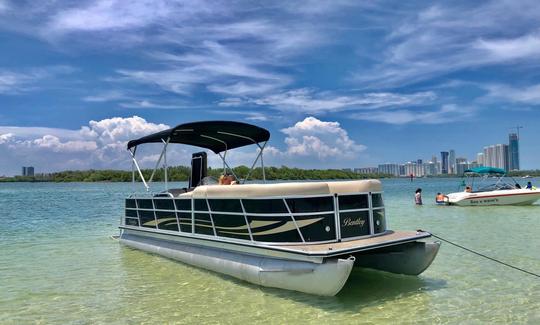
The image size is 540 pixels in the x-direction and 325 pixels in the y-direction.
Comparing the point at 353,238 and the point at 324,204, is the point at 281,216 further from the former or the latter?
the point at 353,238

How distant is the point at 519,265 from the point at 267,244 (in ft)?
21.0

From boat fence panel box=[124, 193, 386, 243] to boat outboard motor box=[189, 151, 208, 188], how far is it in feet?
11.3

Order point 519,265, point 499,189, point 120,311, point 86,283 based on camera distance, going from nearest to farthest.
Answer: point 120,311 < point 86,283 < point 519,265 < point 499,189

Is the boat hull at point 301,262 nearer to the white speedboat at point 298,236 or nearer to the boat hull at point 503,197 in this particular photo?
the white speedboat at point 298,236

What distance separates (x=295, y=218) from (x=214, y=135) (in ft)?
19.9

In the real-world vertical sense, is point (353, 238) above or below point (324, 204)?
below

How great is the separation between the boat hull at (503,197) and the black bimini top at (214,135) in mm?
20186

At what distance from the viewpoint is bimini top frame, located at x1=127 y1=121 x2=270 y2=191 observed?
12.6 m

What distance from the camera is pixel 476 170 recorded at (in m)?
31.8

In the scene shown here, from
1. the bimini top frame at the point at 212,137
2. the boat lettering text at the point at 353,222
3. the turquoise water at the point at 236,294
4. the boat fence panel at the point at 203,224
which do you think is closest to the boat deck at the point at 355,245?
the boat lettering text at the point at 353,222

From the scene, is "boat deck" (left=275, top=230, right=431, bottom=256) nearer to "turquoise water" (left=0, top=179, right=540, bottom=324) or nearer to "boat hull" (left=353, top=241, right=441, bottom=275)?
"boat hull" (left=353, top=241, right=441, bottom=275)

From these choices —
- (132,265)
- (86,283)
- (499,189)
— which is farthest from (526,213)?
(86,283)

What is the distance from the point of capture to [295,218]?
8547 millimetres

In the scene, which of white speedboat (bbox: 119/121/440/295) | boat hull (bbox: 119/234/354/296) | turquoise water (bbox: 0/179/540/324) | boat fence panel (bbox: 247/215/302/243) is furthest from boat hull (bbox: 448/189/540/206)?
boat fence panel (bbox: 247/215/302/243)
